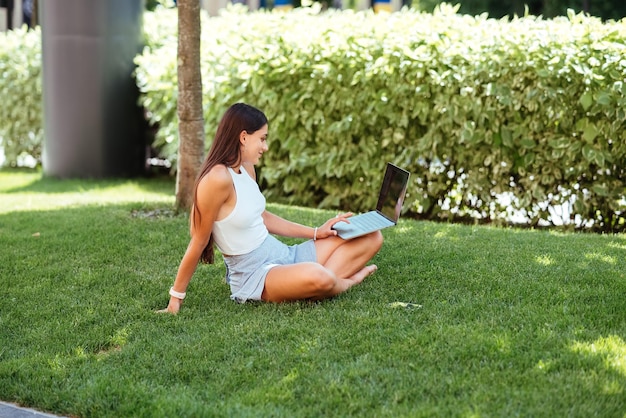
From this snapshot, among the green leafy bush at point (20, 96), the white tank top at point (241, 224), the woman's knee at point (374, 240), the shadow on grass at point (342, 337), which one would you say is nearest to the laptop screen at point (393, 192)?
the woman's knee at point (374, 240)

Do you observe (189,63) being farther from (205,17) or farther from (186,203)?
(205,17)

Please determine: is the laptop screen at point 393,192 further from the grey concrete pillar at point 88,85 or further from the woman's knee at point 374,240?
the grey concrete pillar at point 88,85

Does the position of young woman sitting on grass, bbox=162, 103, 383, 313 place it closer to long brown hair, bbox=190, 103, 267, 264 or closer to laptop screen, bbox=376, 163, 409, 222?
long brown hair, bbox=190, 103, 267, 264

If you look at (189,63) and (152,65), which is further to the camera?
(152,65)

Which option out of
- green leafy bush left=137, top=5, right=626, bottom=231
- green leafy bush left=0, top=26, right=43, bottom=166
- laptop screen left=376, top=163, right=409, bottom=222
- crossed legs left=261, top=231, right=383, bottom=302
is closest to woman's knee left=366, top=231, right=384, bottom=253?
crossed legs left=261, top=231, right=383, bottom=302

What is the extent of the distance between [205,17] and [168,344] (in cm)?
723

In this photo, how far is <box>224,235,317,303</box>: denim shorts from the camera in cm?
496

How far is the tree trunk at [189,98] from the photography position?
23.8ft

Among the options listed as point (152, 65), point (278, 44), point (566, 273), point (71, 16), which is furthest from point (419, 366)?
→ point (71, 16)

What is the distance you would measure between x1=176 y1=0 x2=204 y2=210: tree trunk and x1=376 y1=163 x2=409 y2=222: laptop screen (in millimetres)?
2558

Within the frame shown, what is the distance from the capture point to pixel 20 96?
12117 mm

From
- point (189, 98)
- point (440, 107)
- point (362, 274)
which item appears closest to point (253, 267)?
point (362, 274)

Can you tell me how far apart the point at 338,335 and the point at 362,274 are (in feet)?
3.28

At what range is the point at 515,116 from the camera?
7.71 metres
